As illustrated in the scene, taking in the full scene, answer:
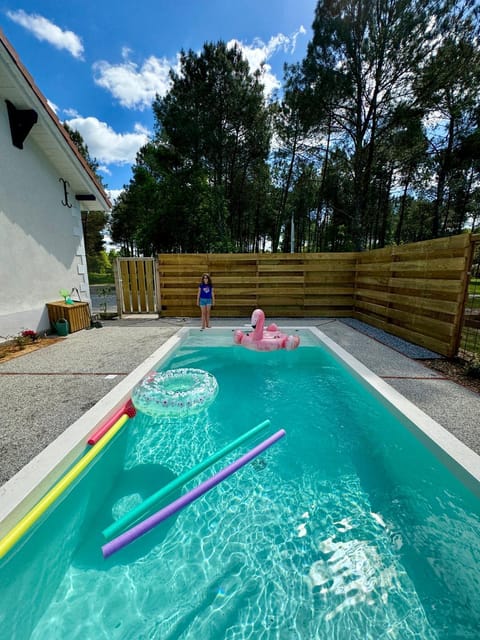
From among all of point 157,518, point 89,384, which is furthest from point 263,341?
point 157,518

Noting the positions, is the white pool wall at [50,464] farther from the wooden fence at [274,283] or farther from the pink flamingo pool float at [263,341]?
the wooden fence at [274,283]

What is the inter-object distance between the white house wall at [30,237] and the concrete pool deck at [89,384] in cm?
111

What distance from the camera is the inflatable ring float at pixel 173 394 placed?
348cm

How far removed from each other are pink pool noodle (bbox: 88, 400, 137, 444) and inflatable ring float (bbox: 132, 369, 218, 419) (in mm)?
207

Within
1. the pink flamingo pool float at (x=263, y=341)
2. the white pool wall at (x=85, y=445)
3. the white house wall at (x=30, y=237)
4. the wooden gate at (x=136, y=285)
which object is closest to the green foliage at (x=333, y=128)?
the wooden gate at (x=136, y=285)

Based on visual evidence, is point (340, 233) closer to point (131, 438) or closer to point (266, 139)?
point (266, 139)

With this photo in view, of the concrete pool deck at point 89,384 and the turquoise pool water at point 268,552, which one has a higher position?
the concrete pool deck at point 89,384

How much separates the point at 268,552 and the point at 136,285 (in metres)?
8.77

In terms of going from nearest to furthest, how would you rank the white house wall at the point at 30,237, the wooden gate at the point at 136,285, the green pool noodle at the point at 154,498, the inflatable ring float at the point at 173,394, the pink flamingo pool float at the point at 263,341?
the green pool noodle at the point at 154,498, the inflatable ring float at the point at 173,394, the white house wall at the point at 30,237, the pink flamingo pool float at the point at 263,341, the wooden gate at the point at 136,285

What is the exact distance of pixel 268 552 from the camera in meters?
2.03

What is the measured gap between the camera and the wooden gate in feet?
30.0

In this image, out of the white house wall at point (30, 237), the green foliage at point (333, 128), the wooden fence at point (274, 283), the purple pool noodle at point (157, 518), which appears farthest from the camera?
the green foliage at point (333, 128)

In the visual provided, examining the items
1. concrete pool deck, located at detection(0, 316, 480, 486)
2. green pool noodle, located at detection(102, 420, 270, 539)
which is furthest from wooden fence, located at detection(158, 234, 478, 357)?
green pool noodle, located at detection(102, 420, 270, 539)

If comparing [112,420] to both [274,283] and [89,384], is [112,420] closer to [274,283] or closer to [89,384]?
[89,384]
